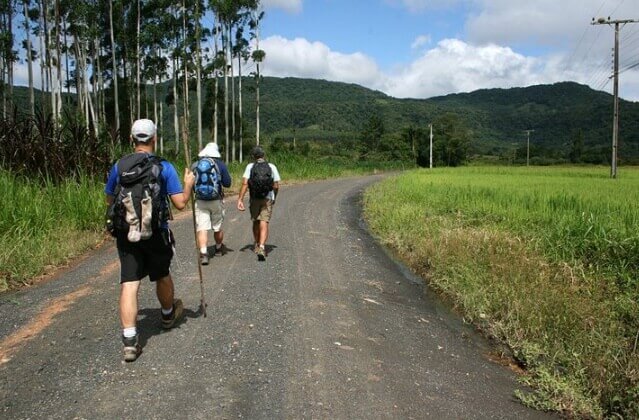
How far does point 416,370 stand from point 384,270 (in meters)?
3.80

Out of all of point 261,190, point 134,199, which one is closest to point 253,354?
point 134,199

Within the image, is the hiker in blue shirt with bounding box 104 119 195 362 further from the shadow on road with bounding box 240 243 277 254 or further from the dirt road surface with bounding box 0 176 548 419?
the shadow on road with bounding box 240 243 277 254

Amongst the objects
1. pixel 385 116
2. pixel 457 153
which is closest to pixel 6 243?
pixel 457 153

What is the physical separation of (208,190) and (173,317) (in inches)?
133

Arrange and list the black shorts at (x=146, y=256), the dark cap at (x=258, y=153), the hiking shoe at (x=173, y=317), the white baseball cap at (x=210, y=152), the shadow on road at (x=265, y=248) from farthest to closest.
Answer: the shadow on road at (x=265, y=248) → the dark cap at (x=258, y=153) → the white baseball cap at (x=210, y=152) → the hiking shoe at (x=173, y=317) → the black shorts at (x=146, y=256)

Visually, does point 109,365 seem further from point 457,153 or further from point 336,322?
point 457,153

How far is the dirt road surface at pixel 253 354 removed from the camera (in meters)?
3.38

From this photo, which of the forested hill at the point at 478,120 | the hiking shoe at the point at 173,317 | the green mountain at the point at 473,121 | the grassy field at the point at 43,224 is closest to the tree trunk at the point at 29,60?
the grassy field at the point at 43,224

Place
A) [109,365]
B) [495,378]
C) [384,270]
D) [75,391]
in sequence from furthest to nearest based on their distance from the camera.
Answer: [384,270]
[495,378]
[109,365]
[75,391]

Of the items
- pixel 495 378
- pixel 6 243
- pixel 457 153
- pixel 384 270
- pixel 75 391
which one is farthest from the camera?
pixel 457 153

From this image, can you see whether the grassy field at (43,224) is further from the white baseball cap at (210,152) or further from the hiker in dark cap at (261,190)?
the hiker in dark cap at (261,190)

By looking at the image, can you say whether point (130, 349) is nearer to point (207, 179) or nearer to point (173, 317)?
point (173, 317)

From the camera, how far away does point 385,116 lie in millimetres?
174625

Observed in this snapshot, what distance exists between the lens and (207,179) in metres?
7.79
